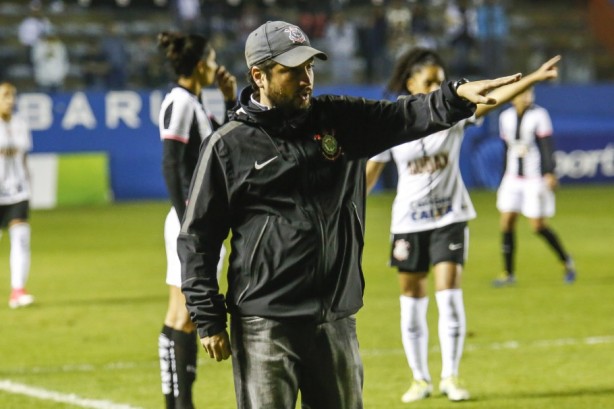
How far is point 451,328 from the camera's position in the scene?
809cm

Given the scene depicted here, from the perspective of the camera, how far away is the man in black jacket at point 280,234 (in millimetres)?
4898

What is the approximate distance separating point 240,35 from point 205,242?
22.9 m

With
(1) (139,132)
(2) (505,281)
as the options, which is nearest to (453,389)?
(2) (505,281)

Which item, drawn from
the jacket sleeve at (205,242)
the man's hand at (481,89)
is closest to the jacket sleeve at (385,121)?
the man's hand at (481,89)

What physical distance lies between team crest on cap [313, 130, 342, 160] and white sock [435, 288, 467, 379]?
3292 mm

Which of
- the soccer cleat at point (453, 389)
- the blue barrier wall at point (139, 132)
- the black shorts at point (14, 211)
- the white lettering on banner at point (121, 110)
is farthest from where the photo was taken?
the white lettering on banner at point (121, 110)

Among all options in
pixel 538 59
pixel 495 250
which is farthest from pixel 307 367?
pixel 538 59

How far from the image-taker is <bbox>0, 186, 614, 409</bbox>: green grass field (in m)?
8.38

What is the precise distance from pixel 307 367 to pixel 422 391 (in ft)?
10.8

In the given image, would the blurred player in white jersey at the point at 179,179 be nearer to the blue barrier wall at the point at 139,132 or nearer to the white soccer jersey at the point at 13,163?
the white soccer jersey at the point at 13,163

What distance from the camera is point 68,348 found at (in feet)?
34.0

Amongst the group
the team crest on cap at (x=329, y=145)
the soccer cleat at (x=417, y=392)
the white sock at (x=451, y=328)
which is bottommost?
the soccer cleat at (x=417, y=392)

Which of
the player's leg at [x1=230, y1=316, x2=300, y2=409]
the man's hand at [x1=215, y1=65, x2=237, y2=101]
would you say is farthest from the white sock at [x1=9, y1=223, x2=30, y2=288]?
the player's leg at [x1=230, y1=316, x2=300, y2=409]

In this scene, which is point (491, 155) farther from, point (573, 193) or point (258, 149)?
point (258, 149)
